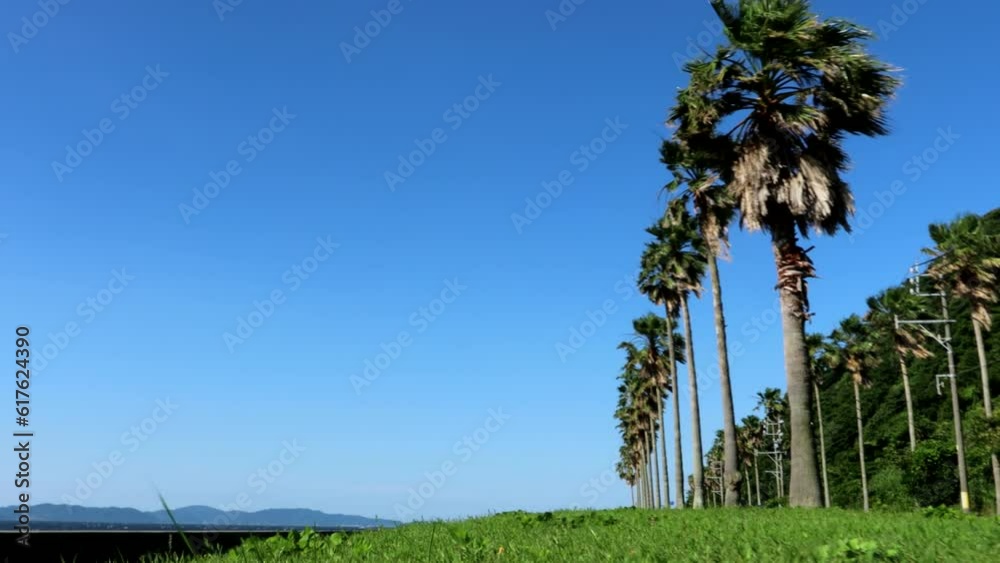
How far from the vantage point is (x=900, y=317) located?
56.6 m

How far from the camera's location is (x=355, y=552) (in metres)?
6.73

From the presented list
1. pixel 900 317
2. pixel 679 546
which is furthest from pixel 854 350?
pixel 679 546

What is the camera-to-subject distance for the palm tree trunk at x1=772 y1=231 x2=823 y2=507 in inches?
691

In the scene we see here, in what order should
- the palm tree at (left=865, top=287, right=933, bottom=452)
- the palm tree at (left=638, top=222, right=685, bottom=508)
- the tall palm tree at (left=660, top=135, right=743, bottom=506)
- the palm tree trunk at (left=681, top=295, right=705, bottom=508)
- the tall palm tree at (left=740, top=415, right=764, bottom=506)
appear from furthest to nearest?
the tall palm tree at (left=740, top=415, right=764, bottom=506) < the palm tree at (left=865, top=287, right=933, bottom=452) < the palm tree at (left=638, top=222, right=685, bottom=508) < the palm tree trunk at (left=681, top=295, right=705, bottom=508) < the tall palm tree at (left=660, top=135, right=743, bottom=506)

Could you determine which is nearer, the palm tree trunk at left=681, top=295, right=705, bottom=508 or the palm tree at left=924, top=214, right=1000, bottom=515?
the palm tree trunk at left=681, top=295, right=705, bottom=508

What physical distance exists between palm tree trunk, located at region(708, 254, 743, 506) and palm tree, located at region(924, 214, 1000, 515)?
19360 mm

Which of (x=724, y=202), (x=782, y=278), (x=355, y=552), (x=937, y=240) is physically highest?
(x=937, y=240)

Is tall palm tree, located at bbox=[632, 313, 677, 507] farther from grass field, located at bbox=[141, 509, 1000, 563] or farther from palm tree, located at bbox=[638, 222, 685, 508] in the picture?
grass field, located at bbox=[141, 509, 1000, 563]

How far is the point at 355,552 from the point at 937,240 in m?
47.3

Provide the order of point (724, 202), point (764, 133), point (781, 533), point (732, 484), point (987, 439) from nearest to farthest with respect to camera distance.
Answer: point (781, 533)
point (764, 133)
point (724, 202)
point (732, 484)
point (987, 439)

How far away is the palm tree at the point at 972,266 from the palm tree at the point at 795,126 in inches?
1088

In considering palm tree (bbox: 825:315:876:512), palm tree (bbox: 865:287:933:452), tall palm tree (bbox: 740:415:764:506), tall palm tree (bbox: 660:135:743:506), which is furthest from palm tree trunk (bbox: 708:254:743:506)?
tall palm tree (bbox: 740:415:764:506)

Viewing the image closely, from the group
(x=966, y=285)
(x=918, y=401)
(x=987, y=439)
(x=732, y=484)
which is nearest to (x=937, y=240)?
(x=966, y=285)

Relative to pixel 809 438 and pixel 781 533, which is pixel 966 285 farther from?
pixel 781 533
